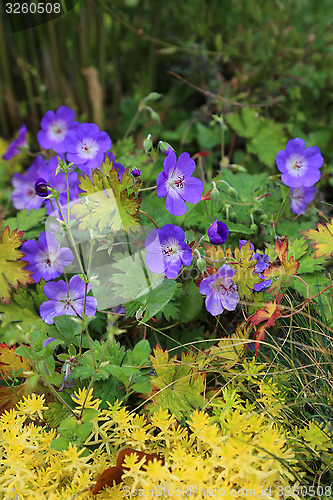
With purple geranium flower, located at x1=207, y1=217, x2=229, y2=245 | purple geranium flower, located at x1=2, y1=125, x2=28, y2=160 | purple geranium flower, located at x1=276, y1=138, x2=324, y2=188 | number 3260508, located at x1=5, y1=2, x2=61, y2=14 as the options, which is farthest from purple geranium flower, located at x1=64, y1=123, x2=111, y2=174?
number 3260508, located at x1=5, y1=2, x2=61, y2=14

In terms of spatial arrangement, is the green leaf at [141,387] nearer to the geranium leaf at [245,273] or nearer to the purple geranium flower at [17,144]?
the geranium leaf at [245,273]

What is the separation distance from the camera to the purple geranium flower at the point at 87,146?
1.14 m

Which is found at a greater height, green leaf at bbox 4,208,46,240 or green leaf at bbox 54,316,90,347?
green leaf at bbox 4,208,46,240

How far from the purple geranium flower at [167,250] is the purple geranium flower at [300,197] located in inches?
18.2

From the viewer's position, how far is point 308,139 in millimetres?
1915

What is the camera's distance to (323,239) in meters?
1.10

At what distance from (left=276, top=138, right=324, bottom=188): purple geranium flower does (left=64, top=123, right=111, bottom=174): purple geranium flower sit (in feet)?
Answer: 1.52

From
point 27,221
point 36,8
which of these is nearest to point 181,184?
point 27,221

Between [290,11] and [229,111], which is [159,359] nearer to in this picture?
[229,111]

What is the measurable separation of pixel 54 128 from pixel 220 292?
91 cm

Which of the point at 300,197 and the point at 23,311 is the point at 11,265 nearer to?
the point at 23,311

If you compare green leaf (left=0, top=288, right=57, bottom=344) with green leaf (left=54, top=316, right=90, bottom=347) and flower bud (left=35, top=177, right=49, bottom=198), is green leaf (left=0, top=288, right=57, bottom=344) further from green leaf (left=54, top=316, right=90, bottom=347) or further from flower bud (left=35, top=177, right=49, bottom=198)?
flower bud (left=35, top=177, right=49, bottom=198)

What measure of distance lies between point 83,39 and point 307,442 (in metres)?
1.93

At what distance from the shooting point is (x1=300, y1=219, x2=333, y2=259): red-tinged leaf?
1.09 m
